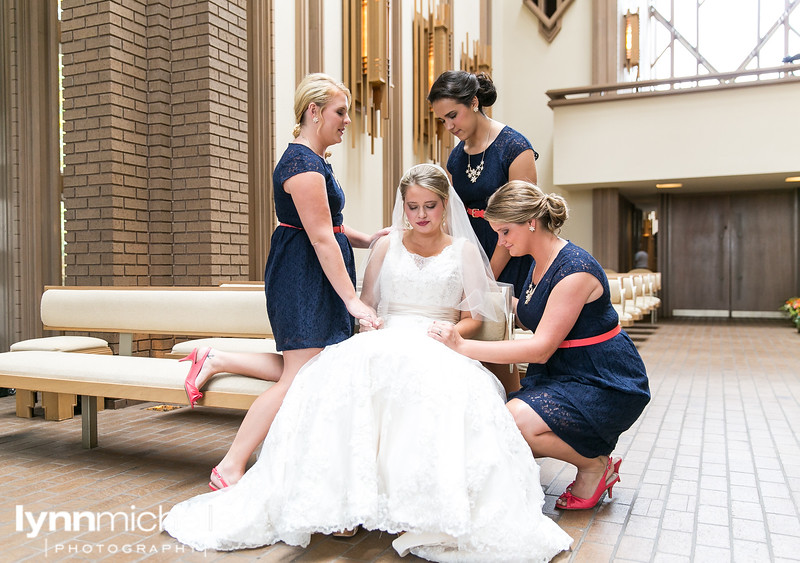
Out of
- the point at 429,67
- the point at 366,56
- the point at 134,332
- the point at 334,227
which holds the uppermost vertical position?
the point at 429,67

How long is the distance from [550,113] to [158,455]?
40.4ft

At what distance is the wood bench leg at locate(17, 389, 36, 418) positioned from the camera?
459 centimetres

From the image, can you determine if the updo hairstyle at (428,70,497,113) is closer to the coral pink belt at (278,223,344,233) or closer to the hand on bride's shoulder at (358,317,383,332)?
the coral pink belt at (278,223,344,233)

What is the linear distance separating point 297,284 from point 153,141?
10.7 ft

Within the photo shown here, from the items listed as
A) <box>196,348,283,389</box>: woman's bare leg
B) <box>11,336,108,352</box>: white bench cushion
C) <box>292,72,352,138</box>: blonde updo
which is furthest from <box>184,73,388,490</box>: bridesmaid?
<box>11,336,108,352</box>: white bench cushion

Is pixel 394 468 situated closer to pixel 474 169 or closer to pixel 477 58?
pixel 474 169

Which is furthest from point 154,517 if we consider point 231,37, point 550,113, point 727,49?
point 727,49

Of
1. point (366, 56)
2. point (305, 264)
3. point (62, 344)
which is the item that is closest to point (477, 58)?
point (366, 56)

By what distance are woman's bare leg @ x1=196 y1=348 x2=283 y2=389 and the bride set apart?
0.47 meters

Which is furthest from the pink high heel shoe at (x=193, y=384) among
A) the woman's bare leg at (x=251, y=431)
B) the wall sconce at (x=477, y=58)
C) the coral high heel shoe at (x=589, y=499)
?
the wall sconce at (x=477, y=58)

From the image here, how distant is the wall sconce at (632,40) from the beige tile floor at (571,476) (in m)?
10.2

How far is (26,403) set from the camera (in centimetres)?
460

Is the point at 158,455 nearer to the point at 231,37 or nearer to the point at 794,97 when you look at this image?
the point at 231,37

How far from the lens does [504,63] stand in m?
14.6
